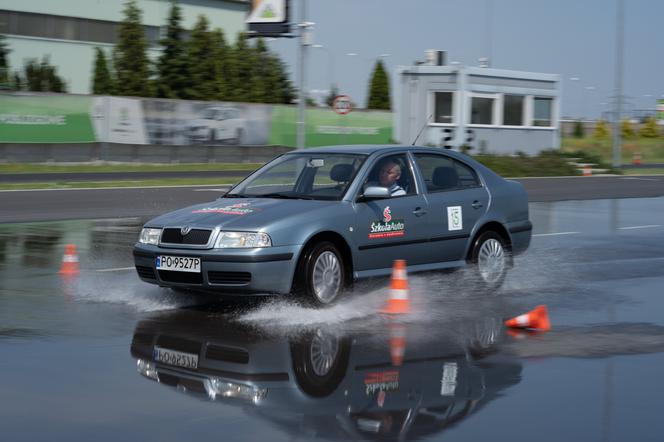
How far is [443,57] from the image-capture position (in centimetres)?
3878

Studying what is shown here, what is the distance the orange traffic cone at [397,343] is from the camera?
7488 millimetres

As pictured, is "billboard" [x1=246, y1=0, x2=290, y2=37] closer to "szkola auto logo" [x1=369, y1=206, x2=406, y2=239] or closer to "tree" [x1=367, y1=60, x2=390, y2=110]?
"szkola auto logo" [x1=369, y1=206, x2=406, y2=239]

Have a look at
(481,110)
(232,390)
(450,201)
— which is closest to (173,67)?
(481,110)

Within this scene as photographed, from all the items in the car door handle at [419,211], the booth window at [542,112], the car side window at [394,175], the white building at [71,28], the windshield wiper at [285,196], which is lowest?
the car door handle at [419,211]

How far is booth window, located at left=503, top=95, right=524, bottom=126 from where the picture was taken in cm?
3923

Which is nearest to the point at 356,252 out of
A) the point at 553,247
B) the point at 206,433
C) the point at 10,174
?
the point at 206,433

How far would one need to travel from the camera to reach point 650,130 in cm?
7719

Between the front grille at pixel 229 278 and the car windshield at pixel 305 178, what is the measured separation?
1349mm

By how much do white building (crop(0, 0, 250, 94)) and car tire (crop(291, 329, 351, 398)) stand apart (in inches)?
2292

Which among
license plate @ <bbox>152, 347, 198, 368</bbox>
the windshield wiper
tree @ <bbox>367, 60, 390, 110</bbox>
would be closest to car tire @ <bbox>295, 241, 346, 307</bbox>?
the windshield wiper

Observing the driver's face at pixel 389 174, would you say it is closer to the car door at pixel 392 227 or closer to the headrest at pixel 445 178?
the car door at pixel 392 227

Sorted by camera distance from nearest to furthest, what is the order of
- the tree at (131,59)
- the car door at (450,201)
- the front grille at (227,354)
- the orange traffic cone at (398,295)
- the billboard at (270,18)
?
the front grille at (227,354)
the orange traffic cone at (398,295)
the car door at (450,201)
the billboard at (270,18)
the tree at (131,59)

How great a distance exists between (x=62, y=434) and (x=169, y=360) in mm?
1957

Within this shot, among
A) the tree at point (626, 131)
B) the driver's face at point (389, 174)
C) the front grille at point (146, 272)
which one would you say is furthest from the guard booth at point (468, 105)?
the tree at point (626, 131)
